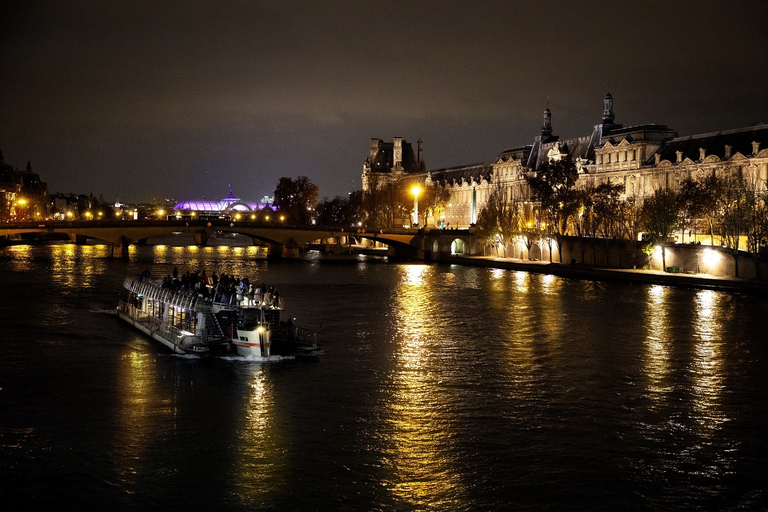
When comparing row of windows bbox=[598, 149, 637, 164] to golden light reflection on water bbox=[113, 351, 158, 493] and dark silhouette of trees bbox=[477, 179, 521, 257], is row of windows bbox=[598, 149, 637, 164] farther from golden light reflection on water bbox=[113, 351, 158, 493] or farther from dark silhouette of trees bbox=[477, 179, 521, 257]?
golden light reflection on water bbox=[113, 351, 158, 493]

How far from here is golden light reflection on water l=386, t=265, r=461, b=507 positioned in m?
23.6

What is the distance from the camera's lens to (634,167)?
384 ft

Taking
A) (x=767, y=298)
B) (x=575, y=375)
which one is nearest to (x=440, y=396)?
(x=575, y=375)

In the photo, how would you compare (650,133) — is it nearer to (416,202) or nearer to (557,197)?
(557,197)

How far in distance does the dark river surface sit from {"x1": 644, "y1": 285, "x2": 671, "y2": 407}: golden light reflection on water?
162 mm

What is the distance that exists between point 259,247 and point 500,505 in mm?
141161

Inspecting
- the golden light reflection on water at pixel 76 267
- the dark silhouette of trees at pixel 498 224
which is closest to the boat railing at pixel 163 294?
the golden light reflection on water at pixel 76 267

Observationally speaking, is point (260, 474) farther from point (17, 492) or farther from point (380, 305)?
point (380, 305)

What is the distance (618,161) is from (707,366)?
281 feet

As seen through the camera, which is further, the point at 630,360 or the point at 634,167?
the point at 634,167

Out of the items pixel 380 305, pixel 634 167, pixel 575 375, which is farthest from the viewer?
pixel 634 167

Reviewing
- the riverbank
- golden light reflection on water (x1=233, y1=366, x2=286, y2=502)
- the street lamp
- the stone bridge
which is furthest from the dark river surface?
the street lamp

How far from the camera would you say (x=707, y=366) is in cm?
3894

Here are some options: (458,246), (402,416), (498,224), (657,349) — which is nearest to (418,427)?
(402,416)
